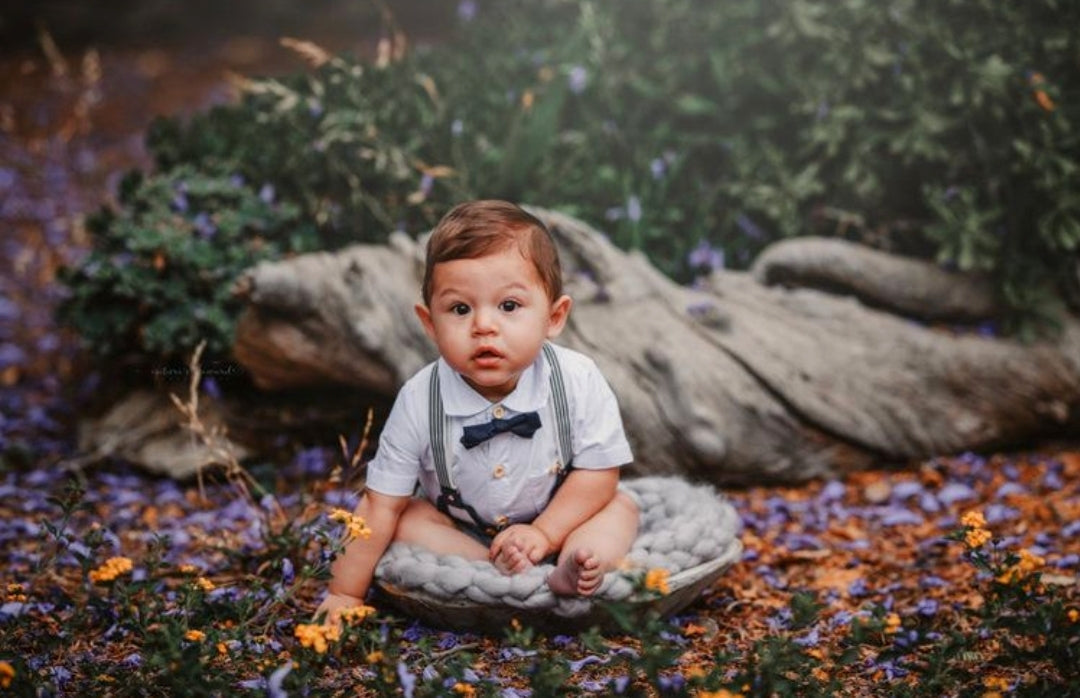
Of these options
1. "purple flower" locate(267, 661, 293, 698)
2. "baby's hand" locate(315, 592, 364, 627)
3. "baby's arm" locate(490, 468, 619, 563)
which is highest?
"baby's arm" locate(490, 468, 619, 563)

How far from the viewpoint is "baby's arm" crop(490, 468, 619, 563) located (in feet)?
9.32

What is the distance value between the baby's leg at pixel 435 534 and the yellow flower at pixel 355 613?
37 centimetres

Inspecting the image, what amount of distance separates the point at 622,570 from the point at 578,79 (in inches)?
118

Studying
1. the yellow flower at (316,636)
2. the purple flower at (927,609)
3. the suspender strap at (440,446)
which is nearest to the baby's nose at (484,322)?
the suspender strap at (440,446)

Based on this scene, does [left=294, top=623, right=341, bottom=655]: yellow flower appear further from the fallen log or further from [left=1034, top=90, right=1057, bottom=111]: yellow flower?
[left=1034, top=90, right=1057, bottom=111]: yellow flower

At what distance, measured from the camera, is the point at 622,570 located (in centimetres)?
275

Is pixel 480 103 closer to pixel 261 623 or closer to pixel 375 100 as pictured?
pixel 375 100

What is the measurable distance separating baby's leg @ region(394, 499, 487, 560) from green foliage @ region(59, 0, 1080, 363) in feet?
5.07

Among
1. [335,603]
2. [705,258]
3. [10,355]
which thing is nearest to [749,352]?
[705,258]

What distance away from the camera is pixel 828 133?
4.72m

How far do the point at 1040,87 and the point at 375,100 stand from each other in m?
2.89

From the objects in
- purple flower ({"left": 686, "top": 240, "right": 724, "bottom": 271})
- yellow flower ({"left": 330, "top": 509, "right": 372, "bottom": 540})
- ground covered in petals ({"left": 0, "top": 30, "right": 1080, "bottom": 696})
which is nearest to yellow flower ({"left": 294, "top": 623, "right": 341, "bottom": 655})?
ground covered in petals ({"left": 0, "top": 30, "right": 1080, "bottom": 696})

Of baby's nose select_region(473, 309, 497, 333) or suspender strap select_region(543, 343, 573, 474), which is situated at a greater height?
baby's nose select_region(473, 309, 497, 333)

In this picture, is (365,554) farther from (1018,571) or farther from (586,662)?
(1018,571)
